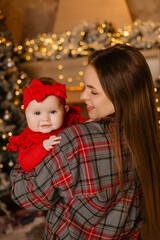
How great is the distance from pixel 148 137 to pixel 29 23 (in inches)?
146

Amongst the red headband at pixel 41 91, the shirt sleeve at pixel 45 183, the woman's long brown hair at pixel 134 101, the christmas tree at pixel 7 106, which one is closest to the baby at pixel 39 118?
the red headband at pixel 41 91

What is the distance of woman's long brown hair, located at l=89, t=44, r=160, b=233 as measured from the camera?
1069 mm

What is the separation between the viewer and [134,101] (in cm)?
111

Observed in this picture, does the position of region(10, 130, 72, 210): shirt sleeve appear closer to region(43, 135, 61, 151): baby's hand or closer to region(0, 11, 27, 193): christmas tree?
region(43, 135, 61, 151): baby's hand

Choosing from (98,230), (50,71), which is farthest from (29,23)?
(98,230)

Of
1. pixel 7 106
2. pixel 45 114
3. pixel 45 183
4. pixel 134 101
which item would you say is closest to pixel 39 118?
pixel 45 114

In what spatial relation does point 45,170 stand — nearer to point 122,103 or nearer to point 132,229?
point 122,103

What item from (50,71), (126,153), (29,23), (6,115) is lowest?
(126,153)

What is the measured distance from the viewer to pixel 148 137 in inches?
45.8

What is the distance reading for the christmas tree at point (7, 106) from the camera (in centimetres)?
282

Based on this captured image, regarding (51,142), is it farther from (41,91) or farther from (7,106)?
(7,106)

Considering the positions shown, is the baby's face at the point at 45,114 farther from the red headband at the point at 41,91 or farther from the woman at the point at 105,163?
the woman at the point at 105,163

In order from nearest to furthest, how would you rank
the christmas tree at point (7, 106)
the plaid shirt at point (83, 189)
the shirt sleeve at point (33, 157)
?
the plaid shirt at point (83, 189), the shirt sleeve at point (33, 157), the christmas tree at point (7, 106)

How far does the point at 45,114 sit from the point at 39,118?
4cm
